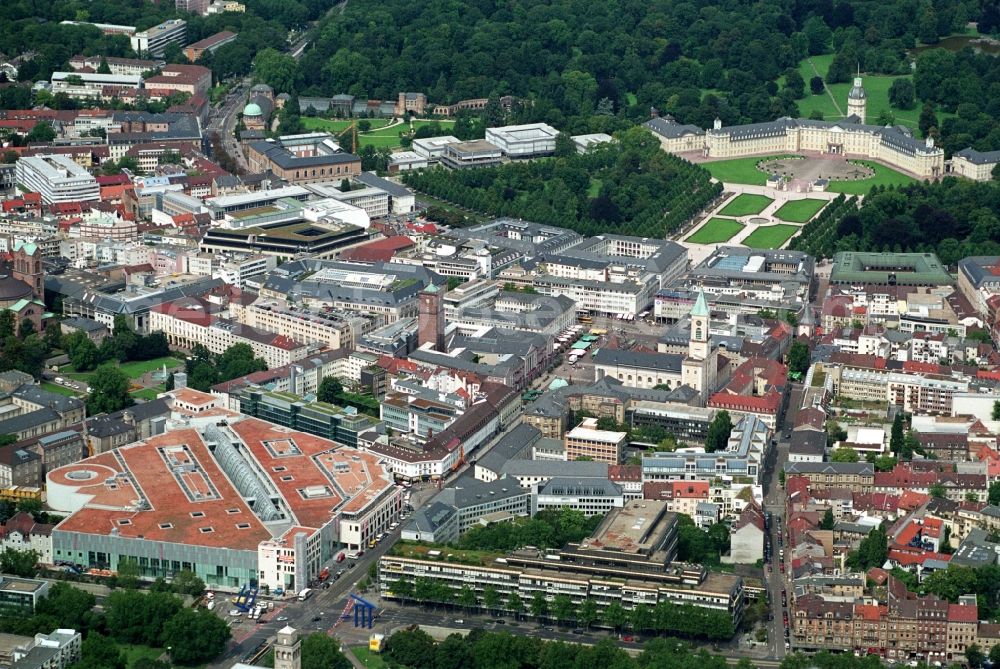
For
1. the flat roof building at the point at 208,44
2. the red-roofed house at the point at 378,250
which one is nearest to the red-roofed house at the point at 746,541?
the red-roofed house at the point at 378,250

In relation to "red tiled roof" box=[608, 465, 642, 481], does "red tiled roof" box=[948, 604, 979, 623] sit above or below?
below

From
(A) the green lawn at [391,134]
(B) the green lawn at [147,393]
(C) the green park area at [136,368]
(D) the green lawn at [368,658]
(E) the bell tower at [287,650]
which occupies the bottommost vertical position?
(D) the green lawn at [368,658]

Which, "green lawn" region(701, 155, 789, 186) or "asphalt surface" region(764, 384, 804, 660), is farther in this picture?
"green lawn" region(701, 155, 789, 186)

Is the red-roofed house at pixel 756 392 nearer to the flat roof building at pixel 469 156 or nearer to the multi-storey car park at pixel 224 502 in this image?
the multi-storey car park at pixel 224 502

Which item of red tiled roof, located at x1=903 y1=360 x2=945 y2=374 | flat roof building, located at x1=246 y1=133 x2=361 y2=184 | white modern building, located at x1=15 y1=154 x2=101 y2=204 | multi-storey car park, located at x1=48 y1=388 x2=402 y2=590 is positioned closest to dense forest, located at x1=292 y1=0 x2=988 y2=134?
flat roof building, located at x1=246 y1=133 x2=361 y2=184

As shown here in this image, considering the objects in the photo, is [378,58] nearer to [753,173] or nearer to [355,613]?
[753,173]

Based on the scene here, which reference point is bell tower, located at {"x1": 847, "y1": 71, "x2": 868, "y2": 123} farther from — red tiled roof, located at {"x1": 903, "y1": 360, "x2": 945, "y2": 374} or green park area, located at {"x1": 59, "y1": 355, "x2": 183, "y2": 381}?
green park area, located at {"x1": 59, "y1": 355, "x2": 183, "y2": 381}

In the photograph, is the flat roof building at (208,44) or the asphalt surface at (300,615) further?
the flat roof building at (208,44)
